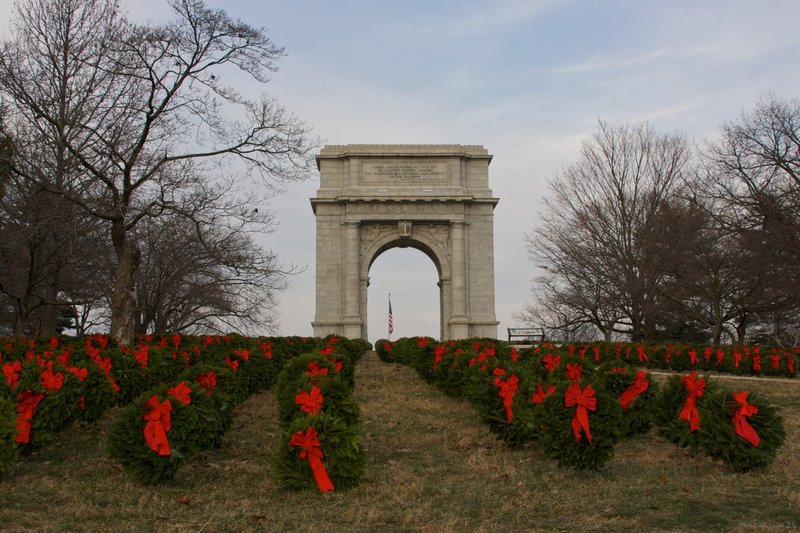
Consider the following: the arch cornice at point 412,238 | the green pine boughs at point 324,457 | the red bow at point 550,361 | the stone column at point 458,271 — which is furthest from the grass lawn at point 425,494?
the arch cornice at point 412,238

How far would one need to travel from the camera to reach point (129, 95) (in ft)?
68.5

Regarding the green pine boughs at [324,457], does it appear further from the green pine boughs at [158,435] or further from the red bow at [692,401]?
the red bow at [692,401]

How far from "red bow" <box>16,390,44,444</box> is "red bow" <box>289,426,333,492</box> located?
3.22m

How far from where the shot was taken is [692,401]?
8.16 meters

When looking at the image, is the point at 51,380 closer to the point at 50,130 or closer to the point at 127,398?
the point at 127,398

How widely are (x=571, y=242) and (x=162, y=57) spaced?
25.8 m

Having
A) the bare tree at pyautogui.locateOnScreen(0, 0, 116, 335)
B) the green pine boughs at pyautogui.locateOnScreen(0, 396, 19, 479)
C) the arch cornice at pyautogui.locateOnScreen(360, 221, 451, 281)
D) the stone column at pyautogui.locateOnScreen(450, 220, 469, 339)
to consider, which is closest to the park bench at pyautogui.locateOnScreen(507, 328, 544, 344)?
the stone column at pyautogui.locateOnScreen(450, 220, 469, 339)

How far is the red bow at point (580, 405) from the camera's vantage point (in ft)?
24.4

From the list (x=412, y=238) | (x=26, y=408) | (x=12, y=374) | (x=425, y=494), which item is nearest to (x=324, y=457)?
(x=425, y=494)

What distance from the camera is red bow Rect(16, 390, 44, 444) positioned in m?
7.97

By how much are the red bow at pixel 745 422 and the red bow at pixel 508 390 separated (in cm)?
264

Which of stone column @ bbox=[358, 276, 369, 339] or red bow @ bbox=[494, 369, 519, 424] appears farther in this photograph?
stone column @ bbox=[358, 276, 369, 339]

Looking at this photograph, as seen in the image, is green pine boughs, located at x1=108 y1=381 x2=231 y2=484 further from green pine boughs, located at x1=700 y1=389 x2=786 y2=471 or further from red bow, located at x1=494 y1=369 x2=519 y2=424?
green pine boughs, located at x1=700 y1=389 x2=786 y2=471

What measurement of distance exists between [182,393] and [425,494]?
2698 mm
